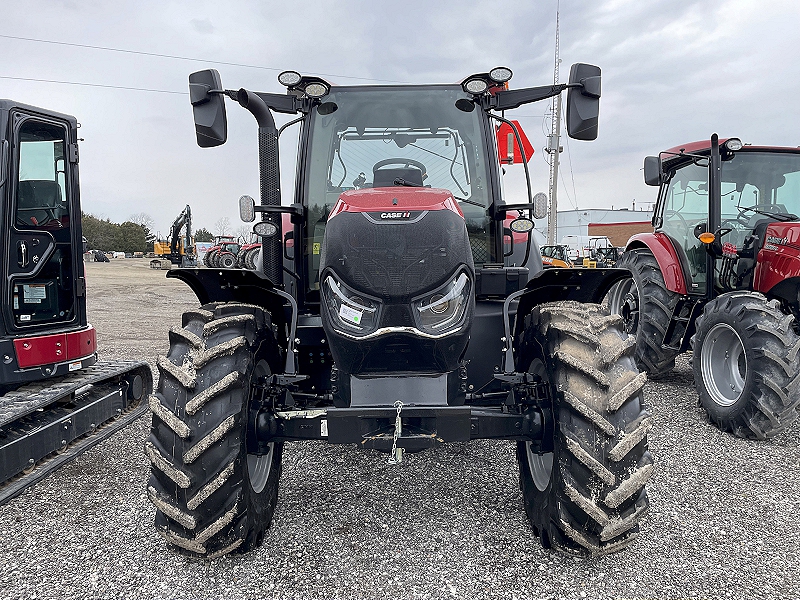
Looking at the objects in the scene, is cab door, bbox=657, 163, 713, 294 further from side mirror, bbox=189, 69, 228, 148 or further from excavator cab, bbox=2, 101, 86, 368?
excavator cab, bbox=2, 101, 86, 368

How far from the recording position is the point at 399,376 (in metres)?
2.72

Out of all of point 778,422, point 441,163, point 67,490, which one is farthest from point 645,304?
point 67,490

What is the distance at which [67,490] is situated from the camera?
3.69m

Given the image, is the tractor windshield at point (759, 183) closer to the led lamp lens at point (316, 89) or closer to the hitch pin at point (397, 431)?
the led lamp lens at point (316, 89)

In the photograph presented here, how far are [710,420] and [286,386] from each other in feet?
12.6

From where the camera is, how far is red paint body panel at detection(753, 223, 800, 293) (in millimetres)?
5062

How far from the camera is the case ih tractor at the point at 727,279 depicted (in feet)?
14.5

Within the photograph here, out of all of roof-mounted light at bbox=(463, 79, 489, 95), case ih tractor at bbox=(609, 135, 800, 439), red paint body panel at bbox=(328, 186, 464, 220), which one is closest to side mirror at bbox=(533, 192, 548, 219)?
roof-mounted light at bbox=(463, 79, 489, 95)

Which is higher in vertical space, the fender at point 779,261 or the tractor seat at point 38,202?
the tractor seat at point 38,202

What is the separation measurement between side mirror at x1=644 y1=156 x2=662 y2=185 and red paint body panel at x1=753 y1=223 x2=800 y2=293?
1.41 m

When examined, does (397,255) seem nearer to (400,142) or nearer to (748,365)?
(400,142)

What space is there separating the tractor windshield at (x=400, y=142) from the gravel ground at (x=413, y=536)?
5.23 feet

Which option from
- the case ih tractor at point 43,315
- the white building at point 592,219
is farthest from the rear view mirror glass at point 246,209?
the white building at point 592,219

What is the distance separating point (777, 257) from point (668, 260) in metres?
1.15
